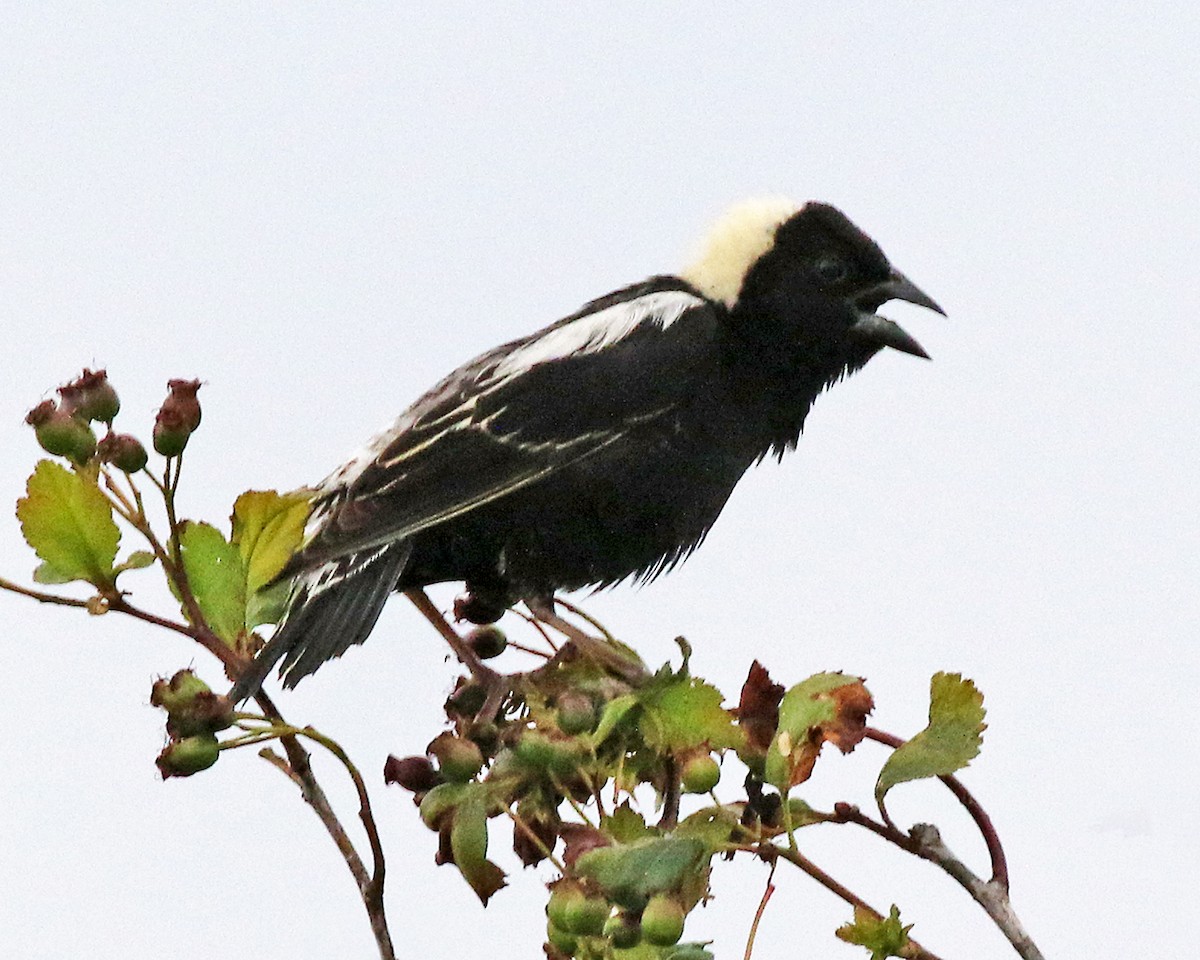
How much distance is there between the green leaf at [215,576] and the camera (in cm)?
168

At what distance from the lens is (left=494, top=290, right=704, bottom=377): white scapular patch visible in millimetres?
2844

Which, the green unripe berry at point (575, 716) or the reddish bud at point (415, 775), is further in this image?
the reddish bud at point (415, 775)

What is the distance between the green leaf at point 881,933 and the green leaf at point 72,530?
0.82 metres

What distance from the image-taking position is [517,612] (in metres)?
2.41

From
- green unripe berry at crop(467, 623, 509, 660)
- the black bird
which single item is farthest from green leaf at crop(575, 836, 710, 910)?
the black bird

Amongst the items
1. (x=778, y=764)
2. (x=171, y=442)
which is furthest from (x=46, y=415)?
(x=778, y=764)

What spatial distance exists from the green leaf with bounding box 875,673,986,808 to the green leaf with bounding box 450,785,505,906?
0.47 metres

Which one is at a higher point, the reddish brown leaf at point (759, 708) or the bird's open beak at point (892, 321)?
the bird's open beak at point (892, 321)

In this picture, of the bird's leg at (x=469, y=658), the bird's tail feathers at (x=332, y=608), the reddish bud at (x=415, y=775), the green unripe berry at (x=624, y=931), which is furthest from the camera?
the bird's tail feathers at (x=332, y=608)

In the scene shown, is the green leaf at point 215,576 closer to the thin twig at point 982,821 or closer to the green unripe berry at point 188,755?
the green unripe berry at point 188,755

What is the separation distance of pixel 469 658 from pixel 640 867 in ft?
2.93

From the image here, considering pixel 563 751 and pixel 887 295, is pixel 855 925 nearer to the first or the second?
pixel 563 751

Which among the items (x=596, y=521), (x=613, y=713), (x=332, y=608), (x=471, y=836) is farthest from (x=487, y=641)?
(x=613, y=713)

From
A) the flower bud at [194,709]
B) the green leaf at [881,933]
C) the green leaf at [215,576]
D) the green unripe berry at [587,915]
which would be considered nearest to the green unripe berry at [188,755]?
the flower bud at [194,709]
